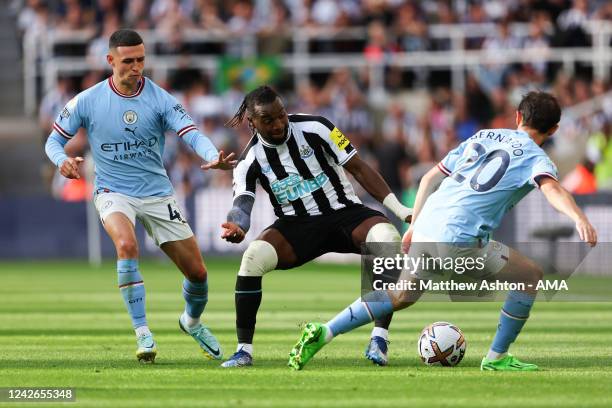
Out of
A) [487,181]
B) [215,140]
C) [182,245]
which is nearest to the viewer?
[487,181]

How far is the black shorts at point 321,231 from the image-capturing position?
1034 cm

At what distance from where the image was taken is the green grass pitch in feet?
26.9

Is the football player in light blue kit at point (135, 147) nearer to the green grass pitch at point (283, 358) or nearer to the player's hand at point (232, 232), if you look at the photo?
the green grass pitch at point (283, 358)

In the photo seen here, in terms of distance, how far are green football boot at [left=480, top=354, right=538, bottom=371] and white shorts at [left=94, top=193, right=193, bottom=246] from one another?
268 centimetres

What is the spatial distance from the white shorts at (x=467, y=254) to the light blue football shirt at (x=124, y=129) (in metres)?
2.10

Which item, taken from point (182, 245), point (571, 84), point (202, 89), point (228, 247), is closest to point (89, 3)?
point (202, 89)

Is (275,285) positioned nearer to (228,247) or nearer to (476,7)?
(228,247)

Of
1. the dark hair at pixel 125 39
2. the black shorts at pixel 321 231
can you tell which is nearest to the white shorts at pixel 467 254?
the black shorts at pixel 321 231

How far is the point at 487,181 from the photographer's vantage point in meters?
9.28

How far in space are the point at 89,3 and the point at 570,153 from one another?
11.5m

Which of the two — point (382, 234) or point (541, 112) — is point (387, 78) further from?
point (541, 112)

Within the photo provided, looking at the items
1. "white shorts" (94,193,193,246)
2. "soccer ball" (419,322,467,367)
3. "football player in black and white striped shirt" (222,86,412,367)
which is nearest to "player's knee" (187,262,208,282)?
"white shorts" (94,193,193,246)

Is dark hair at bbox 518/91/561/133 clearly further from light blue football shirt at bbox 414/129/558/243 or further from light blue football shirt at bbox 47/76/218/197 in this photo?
light blue football shirt at bbox 47/76/218/197

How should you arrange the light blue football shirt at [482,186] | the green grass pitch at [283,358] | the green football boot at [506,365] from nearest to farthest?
the green grass pitch at [283,358] < the light blue football shirt at [482,186] < the green football boot at [506,365]
